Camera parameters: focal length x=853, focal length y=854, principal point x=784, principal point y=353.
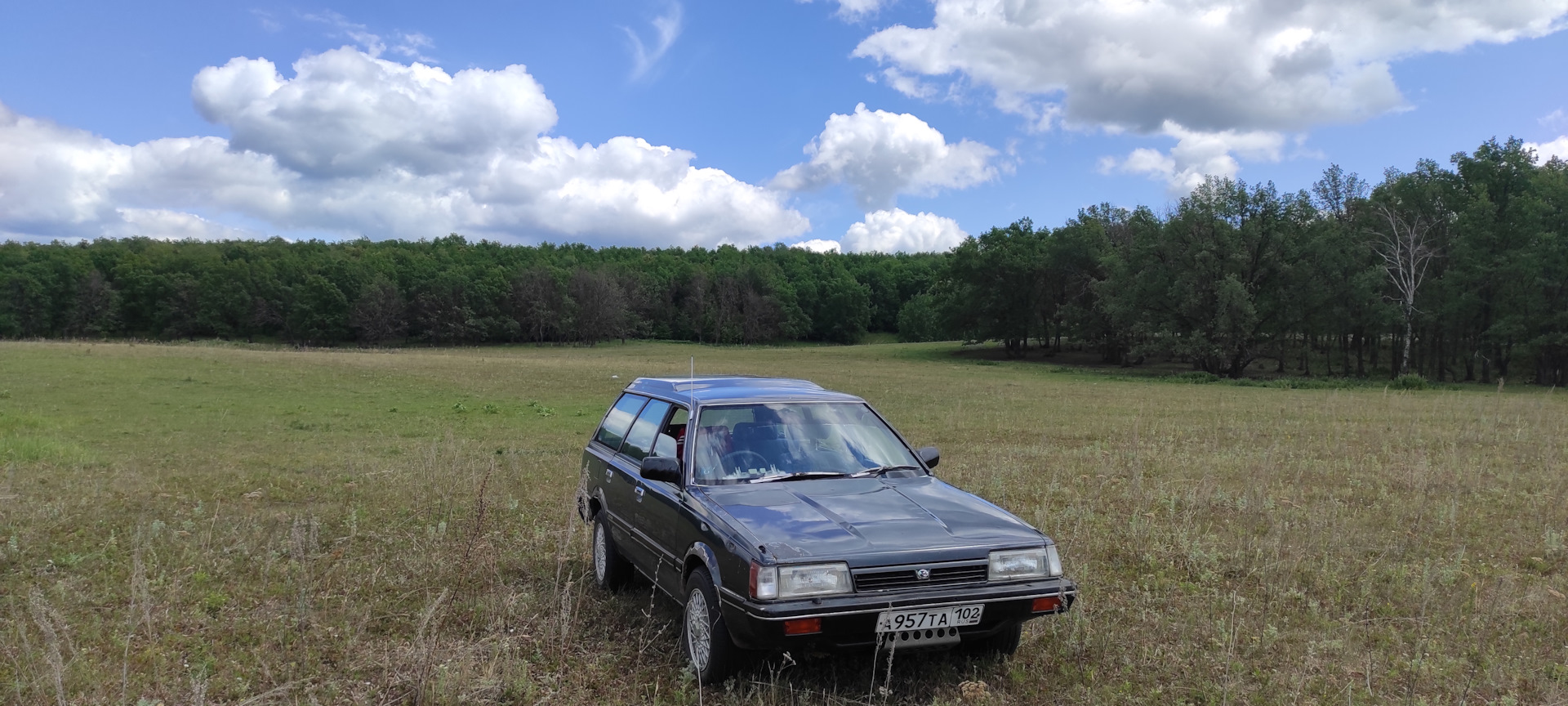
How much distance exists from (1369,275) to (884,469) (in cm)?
4868

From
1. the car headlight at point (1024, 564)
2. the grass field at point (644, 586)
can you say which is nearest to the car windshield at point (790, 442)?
the grass field at point (644, 586)

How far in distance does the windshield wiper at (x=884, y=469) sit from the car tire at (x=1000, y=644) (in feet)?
3.94

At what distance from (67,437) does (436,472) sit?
8665 mm

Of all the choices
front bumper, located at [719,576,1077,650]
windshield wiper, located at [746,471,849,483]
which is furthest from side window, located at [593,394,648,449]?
front bumper, located at [719,576,1077,650]

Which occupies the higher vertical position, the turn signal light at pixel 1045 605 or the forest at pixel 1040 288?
the forest at pixel 1040 288

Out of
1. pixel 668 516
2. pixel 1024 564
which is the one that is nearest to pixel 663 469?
pixel 668 516

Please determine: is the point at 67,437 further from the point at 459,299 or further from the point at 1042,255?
the point at 459,299

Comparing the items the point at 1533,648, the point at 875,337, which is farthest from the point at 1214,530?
A: the point at 875,337

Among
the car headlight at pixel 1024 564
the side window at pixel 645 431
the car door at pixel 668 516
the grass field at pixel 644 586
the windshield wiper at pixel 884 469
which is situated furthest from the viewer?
the side window at pixel 645 431

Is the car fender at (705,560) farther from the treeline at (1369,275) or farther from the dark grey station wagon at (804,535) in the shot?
the treeline at (1369,275)

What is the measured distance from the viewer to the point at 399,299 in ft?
339

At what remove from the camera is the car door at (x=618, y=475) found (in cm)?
598

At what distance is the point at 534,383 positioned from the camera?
32.2 meters

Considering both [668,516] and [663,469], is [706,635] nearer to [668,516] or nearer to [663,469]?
[668,516]
